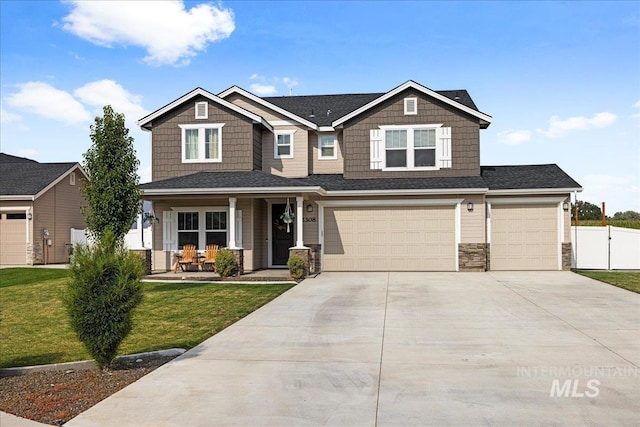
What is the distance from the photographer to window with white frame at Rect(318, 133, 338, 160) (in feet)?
66.9

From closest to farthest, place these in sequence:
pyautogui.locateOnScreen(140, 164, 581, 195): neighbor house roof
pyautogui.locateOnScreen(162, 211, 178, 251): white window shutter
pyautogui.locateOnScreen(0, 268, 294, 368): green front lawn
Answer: pyautogui.locateOnScreen(0, 268, 294, 368): green front lawn, pyautogui.locateOnScreen(140, 164, 581, 195): neighbor house roof, pyautogui.locateOnScreen(162, 211, 178, 251): white window shutter

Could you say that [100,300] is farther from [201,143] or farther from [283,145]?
[283,145]

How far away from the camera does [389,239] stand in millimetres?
18078

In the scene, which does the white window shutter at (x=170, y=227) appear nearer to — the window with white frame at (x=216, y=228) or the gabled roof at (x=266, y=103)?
the window with white frame at (x=216, y=228)

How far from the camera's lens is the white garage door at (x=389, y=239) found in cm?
1788

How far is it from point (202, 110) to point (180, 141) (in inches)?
55.3

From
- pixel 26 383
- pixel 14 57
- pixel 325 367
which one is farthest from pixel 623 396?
pixel 14 57

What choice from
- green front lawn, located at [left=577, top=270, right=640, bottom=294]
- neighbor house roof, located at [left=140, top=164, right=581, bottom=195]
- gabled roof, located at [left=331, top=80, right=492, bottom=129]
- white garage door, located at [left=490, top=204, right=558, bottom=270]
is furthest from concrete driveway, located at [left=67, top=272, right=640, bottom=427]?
gabled roof, located at [left=331, top=80, right=492, bottom=129]

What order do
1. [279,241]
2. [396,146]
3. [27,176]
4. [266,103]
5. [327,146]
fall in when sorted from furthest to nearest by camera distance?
[27,176] → [327,146] → [266,103] → [279,241] → [396,146]

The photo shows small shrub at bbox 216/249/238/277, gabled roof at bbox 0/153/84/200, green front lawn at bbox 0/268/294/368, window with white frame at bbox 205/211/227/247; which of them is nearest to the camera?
green front lawn at bbox 0/268/294/368

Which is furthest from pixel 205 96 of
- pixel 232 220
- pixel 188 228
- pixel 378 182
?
pixel 378 182

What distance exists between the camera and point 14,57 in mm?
17297

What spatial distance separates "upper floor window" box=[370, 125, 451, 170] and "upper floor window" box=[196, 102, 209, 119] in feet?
19.9

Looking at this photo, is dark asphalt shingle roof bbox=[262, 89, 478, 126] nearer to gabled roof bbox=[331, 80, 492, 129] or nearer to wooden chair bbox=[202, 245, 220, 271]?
gabled roof bbox=[331, 80, 492, 129]
